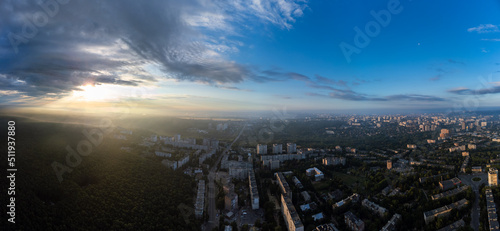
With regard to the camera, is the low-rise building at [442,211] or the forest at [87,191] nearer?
the forest at [87,191]

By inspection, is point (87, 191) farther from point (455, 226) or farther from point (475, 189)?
point (475, 189)

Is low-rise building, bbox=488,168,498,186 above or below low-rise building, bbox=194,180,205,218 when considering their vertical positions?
above

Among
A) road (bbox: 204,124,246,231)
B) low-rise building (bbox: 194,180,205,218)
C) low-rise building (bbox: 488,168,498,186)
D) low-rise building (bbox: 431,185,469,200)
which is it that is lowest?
road (bbox: 204,124,246,231)

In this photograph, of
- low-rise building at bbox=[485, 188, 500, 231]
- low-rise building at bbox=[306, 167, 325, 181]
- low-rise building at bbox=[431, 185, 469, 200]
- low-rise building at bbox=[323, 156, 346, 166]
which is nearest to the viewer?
low-rise building at bbox=[485, 188, 500, 231]

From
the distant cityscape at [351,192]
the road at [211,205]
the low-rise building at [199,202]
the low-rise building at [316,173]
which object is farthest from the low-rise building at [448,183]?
the low-rise building at [199,202]

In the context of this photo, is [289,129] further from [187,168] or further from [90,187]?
[90,187]

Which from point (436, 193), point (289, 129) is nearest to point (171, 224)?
point (436, 193)

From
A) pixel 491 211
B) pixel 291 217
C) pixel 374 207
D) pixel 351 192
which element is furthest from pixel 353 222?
pixel 491 211

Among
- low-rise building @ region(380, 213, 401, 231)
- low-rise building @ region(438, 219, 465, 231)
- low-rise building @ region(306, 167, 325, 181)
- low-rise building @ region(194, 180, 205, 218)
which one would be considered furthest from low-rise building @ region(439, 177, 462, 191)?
low-rise building @ region(194, 180, 205, 218)

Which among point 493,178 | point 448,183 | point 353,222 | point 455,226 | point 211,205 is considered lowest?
point 211,205

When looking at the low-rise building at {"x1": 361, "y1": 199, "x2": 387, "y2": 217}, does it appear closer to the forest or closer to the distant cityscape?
the distant cityscape

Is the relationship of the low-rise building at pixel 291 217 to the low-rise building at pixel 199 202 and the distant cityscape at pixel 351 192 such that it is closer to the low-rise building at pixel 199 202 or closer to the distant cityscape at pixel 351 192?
the distant cityscape at pixel 351 192
